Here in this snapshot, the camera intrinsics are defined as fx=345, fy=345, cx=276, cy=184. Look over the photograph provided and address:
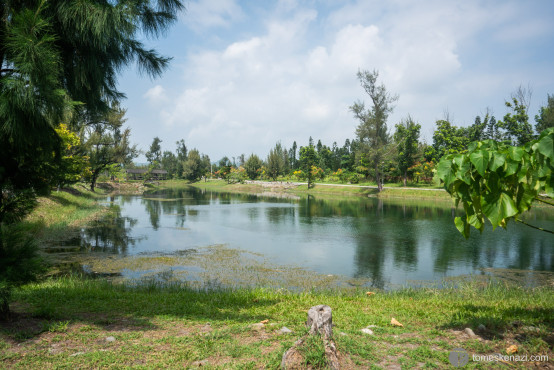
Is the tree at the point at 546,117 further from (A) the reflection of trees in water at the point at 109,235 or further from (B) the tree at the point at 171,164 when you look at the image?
(B) the tree at the point at 171,164

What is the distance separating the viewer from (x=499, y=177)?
11.4 ft

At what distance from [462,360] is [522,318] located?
1.99m

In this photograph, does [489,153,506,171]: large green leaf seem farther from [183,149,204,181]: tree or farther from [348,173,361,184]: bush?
[183,149,204,181]: tree

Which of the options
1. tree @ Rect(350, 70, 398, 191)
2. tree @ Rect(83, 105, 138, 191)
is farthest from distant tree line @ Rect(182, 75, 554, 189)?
tree @ Rect(83, 105, 138, 191)

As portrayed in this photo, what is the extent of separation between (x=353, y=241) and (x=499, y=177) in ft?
49.4

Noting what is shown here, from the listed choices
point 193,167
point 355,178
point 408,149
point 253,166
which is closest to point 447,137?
point 408,149

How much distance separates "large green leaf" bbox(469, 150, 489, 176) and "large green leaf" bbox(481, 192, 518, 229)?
357 millimetres

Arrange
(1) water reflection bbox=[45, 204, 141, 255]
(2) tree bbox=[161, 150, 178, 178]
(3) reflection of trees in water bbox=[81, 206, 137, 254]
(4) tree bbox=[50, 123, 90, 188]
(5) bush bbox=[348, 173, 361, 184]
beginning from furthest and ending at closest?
(2) tree bbox=[161, 150, 178, 178] → (5) bush bbox=[348, 173, 361, 184] → (3) reflection of trees in water bbox=[81, 206, 137, 254] → (1) water reflection bbox=[45, 204, 141, 255] → (4) tree bbox=[50, 123, 90, 188]

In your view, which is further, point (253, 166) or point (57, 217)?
point (253, 166)

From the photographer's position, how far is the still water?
13242mm

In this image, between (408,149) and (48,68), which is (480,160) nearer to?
(48,68)

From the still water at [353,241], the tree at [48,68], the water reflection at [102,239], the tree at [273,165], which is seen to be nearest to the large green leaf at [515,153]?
the tree at [48,68]

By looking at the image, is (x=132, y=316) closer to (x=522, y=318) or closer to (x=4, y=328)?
(x=4, y=328)

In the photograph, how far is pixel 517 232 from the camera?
19.9m
